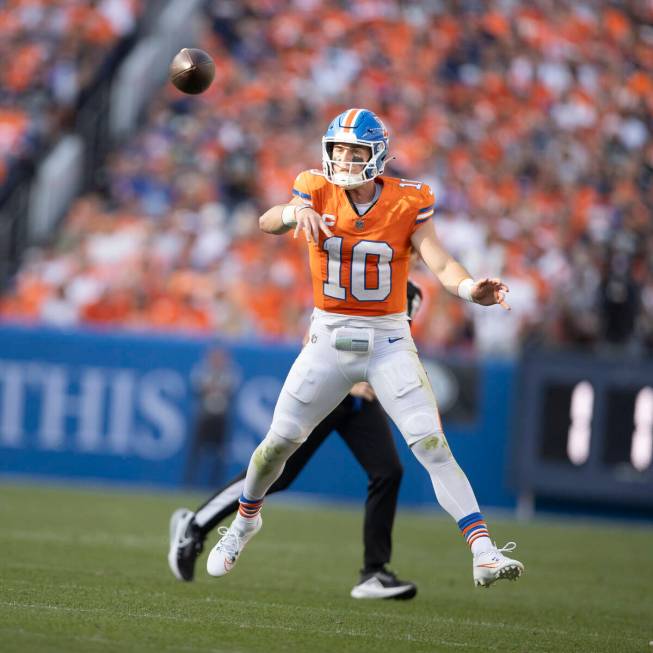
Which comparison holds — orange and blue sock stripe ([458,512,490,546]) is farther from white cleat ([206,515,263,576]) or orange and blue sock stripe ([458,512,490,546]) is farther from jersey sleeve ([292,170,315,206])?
jersey sleeve ([292,170,315,206])

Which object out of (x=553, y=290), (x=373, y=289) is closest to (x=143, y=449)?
(x=553, y=290)

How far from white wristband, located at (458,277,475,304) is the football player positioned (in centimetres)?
101

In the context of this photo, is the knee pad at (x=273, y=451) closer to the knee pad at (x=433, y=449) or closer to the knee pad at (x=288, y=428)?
the knee pad at (x=288, y=428)

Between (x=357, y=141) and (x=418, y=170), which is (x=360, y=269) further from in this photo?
(x=418, y=170)

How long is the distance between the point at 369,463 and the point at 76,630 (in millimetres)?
2136

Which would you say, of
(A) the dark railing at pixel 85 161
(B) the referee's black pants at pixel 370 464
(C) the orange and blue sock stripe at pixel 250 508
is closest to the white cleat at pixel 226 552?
(C) the orange and blue sock stripe at pixel 250 508

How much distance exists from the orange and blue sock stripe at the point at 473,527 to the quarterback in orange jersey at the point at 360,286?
0.39ft

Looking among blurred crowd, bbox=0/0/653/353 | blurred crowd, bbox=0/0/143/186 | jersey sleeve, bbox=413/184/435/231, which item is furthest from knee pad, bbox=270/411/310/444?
blurred crowd, bbox=0/0/143/186

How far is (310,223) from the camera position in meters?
5.37

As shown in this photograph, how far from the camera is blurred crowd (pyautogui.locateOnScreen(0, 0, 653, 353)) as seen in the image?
43.5 ft

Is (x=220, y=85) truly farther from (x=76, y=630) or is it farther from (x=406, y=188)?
(x=76, y=630)

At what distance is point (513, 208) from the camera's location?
1404 centimetres

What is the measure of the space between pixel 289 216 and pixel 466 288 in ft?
2.64

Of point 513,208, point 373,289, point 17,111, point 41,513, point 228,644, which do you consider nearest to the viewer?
point 228,644
